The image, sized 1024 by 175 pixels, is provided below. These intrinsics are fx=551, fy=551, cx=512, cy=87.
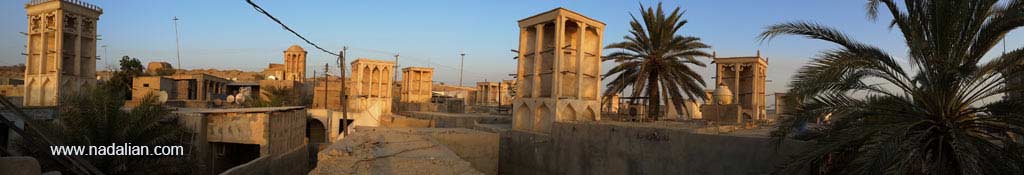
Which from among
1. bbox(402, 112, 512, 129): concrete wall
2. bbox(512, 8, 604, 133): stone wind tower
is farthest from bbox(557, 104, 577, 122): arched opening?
bbox(402, 112, 512, 129): concrete wall

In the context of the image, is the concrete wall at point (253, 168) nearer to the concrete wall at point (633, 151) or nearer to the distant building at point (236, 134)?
the distant building at point (236, 134)

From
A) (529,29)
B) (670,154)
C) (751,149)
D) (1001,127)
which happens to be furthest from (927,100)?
(529,29)

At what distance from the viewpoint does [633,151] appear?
10406mm

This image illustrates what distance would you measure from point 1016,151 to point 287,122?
46.1ft

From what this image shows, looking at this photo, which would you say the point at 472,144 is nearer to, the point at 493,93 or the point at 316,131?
the point at 316,131

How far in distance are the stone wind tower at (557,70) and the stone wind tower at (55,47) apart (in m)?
18.0

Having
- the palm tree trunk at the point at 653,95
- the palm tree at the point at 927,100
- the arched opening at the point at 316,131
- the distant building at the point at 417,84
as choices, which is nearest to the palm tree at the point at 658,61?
the palm tree trunk at the point at 653,95

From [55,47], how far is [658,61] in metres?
23.1

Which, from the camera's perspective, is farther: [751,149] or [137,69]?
Answer: [137,69]

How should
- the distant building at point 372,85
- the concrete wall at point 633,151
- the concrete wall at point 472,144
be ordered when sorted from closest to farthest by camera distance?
1. the concrete wall at point 633,151
2. the concrete wall at point 472,144
3. the distant building at point 372,85

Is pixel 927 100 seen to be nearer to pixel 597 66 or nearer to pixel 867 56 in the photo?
pixel 867 56

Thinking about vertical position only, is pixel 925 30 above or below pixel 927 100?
above

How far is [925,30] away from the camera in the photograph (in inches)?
230

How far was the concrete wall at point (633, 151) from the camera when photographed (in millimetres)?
7961
